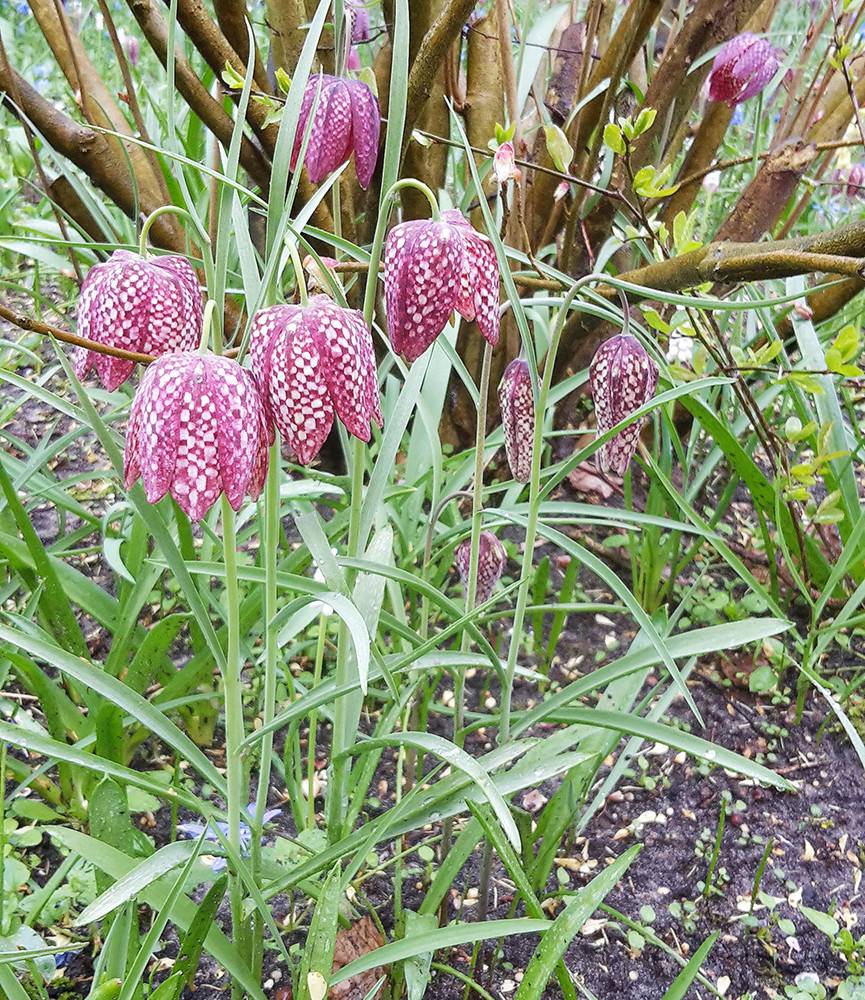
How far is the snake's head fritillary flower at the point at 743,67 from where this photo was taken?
164cm

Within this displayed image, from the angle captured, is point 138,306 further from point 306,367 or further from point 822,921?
point 822,921

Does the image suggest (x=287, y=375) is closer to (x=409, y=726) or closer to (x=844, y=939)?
(x=409, y=726)

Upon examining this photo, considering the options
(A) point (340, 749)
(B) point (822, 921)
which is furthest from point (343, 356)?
(B) point (822, 921)

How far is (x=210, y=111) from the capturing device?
158cm

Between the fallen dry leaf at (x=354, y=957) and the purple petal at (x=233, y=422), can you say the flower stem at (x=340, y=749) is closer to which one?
the fallen dry leaf at (x=354, y=957)

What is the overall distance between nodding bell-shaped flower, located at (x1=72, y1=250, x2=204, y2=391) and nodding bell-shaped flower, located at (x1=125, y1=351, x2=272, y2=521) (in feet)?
0.41

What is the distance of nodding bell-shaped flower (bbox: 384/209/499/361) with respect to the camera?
2.94ft

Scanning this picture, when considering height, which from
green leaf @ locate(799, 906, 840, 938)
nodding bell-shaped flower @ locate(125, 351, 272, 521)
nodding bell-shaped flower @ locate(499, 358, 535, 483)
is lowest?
green leaf @ locate(799, 906, 840, 938)

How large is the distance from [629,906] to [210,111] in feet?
4.67

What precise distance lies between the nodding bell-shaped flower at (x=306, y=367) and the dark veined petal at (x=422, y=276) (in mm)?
84

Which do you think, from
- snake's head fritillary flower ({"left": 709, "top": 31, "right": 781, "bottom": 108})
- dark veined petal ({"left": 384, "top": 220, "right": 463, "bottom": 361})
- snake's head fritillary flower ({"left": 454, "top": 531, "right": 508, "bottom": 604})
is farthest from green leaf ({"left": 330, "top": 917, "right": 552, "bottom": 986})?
snake's head fritillary flower ({"left": 709, "top": 31, "right": 781, "bottom": 108})

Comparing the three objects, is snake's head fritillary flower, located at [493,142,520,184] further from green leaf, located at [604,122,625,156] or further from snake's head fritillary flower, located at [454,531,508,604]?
snake's head fritillary flower, located at [454,531,508,604]

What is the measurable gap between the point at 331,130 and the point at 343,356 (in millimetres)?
432

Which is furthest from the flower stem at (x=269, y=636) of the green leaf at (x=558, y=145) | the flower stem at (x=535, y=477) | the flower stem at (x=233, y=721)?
the green leaf at (x=558, y=145)
